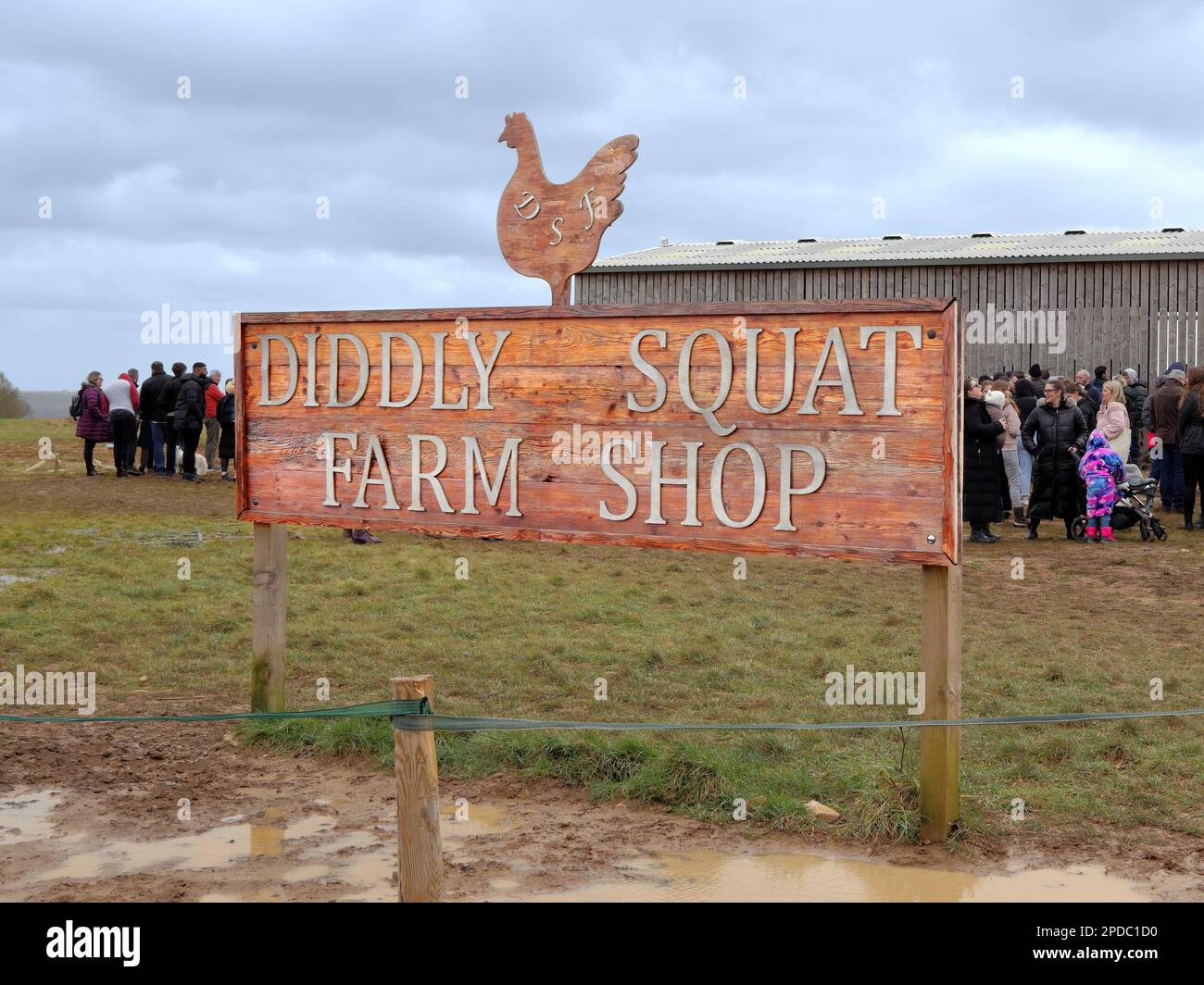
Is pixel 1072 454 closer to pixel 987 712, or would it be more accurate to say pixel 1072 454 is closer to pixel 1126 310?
pixel 987 712

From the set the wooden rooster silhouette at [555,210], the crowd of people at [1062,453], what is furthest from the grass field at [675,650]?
the wooden rooster silhouette at [555,210]

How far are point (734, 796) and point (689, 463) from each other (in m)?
1.56

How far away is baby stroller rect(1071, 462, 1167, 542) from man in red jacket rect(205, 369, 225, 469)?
13.7m

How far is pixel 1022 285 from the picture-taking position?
88.1 ft

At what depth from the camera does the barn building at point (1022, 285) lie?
2611 cm

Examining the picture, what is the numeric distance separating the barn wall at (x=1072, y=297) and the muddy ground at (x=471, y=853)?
811 inches

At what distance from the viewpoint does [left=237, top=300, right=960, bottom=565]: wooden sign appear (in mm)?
5652

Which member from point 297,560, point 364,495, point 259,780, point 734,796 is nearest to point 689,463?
point 734,796

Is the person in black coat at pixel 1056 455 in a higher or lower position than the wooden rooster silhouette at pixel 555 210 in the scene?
lower

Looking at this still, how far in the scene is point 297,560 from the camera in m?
13.9

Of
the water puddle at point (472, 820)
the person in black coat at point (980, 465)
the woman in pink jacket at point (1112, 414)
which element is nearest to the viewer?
the water puddle at point (472, 820)

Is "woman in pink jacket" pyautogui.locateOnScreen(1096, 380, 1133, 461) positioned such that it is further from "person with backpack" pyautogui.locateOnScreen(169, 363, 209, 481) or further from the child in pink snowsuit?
"person with backpack" pyautogui.locateOnScreen(169, 363, 209, 481)

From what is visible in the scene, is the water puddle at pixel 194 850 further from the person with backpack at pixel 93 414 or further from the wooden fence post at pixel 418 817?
the person with backpack at pixel 93 414
